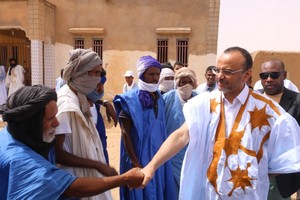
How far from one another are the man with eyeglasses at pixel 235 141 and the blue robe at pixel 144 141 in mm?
781

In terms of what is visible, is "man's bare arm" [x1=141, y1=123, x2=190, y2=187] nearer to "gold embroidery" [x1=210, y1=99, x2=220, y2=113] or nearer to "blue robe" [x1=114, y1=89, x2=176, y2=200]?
"gold embroidery" [x1=210, y1=99, x2=220, y2=113]

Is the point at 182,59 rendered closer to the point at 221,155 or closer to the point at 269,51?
the point at 269,51

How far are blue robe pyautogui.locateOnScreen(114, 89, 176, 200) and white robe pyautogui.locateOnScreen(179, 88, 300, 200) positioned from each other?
87 centimetres

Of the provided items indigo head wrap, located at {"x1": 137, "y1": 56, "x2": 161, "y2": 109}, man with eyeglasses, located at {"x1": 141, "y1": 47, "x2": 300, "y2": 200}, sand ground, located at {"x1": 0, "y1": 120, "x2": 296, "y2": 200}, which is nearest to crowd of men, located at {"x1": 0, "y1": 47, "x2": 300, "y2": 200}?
man with eyeglasses, located at {"x1": 141, "y1": 47, "x2": 300, "y2": 200}

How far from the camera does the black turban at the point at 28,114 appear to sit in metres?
1.47

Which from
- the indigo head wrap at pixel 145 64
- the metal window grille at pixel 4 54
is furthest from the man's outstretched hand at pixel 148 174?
the metal window grille at pixel 4 54

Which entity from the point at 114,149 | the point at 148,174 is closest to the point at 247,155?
the point at 148,174

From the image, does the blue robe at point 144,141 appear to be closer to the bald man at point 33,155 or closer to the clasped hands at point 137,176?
the clasped hands at point 137,176

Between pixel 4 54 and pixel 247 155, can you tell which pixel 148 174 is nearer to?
pixel 247 155

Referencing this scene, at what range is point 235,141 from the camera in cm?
195

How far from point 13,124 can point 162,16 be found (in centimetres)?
1114

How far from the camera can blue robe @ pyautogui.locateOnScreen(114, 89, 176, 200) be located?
9.33 ft

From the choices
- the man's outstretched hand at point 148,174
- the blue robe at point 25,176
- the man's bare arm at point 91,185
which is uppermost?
the blue robe at point 25,176

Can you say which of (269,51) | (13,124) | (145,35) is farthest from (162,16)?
(13,124)
